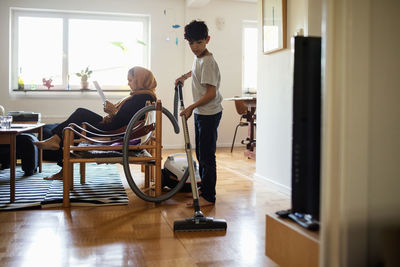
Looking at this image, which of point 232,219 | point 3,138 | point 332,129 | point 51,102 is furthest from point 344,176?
point 51,102

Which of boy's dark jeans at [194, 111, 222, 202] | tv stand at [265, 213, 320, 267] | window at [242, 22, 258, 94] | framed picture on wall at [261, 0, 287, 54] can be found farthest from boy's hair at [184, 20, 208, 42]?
window at [242, 22, 258, 94]

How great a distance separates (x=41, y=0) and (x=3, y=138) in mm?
4072

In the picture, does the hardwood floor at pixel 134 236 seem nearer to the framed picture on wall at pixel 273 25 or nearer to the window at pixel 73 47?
the framed picture on wall at pixel 273 25

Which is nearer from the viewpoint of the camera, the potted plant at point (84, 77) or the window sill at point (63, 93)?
the window sill at point (63, 93)

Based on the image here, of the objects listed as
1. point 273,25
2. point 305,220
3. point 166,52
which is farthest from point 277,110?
point 166,52

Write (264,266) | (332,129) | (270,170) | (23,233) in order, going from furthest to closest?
(270,170), (23,233), (264,266), (332,129)

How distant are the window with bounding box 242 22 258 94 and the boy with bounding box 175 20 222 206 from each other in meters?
4.42

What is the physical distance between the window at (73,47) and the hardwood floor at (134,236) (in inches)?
157

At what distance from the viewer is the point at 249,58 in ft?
23.0

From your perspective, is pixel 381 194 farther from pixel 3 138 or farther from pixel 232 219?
pixel 3 138

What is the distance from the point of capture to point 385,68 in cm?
80

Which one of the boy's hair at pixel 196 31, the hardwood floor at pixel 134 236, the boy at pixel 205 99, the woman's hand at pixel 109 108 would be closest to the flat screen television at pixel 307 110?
the hardwood floor at pixel 134 236

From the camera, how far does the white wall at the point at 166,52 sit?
6.04 m

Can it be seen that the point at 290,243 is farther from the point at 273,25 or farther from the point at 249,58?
the point at 249,58
